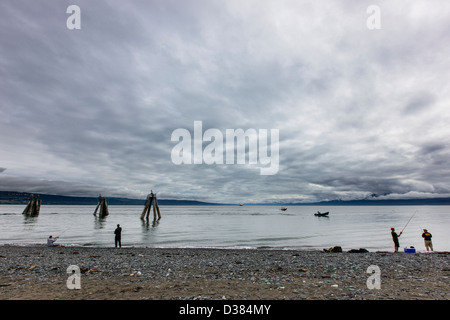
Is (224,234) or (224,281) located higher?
(224,281)

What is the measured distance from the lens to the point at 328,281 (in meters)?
10.5

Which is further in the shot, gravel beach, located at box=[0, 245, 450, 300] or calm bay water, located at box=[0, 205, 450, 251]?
calm bay water, located at box=[0, 205, 450, 251]

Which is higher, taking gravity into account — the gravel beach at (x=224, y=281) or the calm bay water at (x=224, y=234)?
the gravel beach at (x=224, y=281)

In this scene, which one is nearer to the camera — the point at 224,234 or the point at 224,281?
the point at 224,281

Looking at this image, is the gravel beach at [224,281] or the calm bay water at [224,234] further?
the calm bay water at [224,234]

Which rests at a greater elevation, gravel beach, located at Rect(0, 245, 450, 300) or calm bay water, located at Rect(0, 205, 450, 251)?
gravel beach, located at Rect(0, 245, 450, 300)
